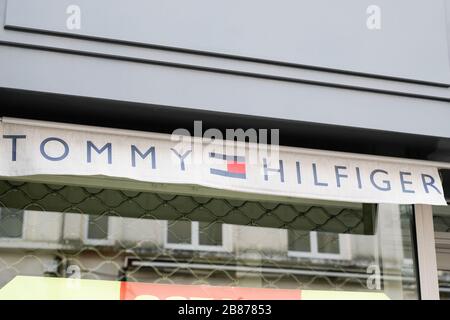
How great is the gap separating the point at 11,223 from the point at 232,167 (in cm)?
121

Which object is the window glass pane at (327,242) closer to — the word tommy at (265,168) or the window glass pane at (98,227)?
the word tommy at (265,168)

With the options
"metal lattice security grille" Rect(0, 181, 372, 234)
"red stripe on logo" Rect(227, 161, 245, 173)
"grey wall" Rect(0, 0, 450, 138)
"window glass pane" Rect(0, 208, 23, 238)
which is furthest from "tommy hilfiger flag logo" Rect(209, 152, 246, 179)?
"window glass pane" Rect(0, 208, 23, 238)

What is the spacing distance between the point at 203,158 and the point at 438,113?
4.59 feet

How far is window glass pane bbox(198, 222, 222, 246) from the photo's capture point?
420 centimetres

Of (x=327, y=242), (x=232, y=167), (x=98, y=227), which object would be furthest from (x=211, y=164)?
(x=327, y=242)

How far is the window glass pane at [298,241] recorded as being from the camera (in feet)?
14.2

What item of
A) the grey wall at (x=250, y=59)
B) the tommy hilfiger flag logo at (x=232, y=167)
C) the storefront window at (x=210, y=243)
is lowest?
the storefront window at (x=210, y=243)

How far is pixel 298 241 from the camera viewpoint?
4359 mm

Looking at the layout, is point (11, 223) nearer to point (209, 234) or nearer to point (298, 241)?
point (209, 234)

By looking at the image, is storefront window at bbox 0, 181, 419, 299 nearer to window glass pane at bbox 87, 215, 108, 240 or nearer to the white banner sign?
window glass pane at bbox 87, 215, 108, 240

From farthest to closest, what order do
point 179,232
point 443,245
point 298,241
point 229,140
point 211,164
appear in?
point 443,245
point 298,241
point 179,232
point 229,140
point 211,164

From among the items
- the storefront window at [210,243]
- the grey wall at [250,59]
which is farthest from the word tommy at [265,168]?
the storefront window at [210,243]

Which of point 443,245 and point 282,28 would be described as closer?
point 282,28

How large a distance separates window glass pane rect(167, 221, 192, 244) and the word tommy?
514 mm
